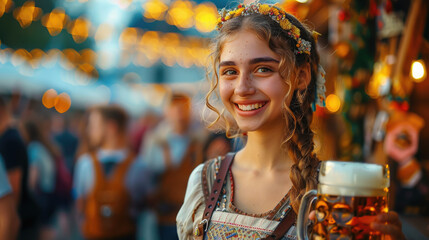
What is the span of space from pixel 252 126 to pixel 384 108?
242 cm

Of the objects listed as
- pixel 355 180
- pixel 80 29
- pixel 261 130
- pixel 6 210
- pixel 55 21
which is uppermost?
pixel 80 29

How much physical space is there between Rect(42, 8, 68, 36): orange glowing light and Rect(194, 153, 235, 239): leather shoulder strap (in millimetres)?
6180

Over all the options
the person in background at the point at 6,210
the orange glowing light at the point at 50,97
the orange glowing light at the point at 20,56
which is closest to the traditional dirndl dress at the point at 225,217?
the person in background at the point at 6,210

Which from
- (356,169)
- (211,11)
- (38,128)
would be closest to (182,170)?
(38,128)

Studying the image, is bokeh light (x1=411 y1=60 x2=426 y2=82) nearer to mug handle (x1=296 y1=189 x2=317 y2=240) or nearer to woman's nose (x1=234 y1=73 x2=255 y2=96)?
woman's nose (x1=234 y1=73 x2=255 y2=96)

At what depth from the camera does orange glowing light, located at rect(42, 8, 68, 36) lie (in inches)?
282

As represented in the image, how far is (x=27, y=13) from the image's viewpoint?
673 cm

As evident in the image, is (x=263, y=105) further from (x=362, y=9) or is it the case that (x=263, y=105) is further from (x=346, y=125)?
(x=346, y=125)

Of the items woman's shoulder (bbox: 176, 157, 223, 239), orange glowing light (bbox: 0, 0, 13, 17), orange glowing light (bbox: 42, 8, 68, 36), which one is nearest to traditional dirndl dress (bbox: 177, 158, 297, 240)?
woman's shoulder (bbox: 176, 157, 223, 239)

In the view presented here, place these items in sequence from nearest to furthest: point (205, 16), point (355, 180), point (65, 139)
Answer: point (355, 180) < point (205, 16) < point (65, 139)

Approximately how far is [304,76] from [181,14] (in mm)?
7186

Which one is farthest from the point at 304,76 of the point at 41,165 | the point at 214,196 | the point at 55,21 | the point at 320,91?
the point at 55,21

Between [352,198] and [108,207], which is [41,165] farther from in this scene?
[352,198]

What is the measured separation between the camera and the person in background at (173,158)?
4113 mm
